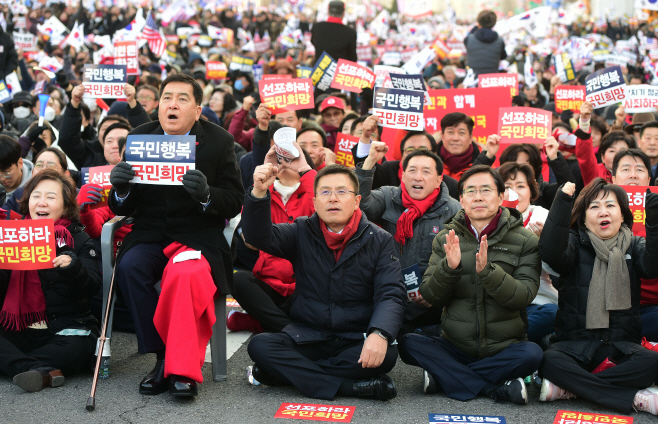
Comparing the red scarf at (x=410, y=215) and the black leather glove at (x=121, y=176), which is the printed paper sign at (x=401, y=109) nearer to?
the red scarf at (x=410, y=215)

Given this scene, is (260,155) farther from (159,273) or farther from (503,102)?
(503,102)

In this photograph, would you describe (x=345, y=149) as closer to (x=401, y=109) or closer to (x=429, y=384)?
(x=401, y=109)

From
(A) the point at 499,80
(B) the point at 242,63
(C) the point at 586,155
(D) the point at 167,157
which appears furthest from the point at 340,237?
(B) the point at 242,63

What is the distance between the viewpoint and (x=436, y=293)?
159 inches

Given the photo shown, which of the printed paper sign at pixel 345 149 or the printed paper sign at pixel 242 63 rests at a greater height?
the printed paper sign at pixel 242 63

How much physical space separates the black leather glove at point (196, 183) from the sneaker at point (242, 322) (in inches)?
58.4

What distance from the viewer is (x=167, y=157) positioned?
403cm

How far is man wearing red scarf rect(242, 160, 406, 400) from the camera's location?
400cm

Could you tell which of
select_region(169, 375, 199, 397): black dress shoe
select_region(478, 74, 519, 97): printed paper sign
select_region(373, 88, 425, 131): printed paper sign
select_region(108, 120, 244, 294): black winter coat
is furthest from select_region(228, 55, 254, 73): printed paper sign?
select_region(169, 375, 199, 397): black dress shoe

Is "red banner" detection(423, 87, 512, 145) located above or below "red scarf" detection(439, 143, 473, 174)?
above

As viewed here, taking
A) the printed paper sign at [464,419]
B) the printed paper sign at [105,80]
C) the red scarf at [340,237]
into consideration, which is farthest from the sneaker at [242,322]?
the printed paper sign at [105,80]

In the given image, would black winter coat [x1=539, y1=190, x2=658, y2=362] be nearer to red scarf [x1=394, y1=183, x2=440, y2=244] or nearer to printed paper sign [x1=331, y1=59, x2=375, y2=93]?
red scarf [x1=394, y1=183, x2=440, y2=244]

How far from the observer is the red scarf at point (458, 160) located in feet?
21.1

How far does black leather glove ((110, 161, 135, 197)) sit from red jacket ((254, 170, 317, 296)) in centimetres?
123
